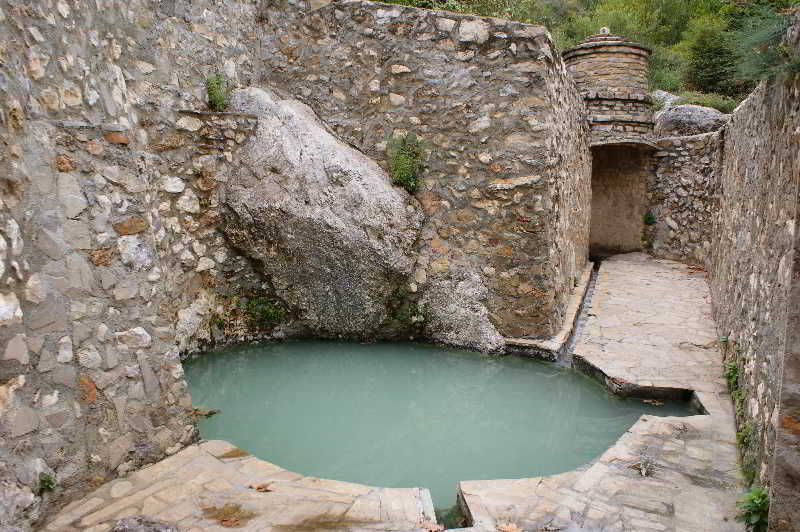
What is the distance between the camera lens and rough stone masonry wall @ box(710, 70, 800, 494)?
288 centimetres

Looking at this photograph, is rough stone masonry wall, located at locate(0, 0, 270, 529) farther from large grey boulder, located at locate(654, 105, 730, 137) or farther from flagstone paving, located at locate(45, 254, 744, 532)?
large grey boulder, located at locate(654, 105, 730, 137)

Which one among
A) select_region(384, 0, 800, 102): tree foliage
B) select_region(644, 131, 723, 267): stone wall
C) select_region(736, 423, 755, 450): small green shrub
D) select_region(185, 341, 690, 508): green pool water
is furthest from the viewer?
select_region(384, 0, 800, 102): tree foliage

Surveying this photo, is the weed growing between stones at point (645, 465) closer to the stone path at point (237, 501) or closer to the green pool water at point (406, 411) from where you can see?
the green pool water at point (406, 411)

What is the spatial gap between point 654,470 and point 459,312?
2.83 metres

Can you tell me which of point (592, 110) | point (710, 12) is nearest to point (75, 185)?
point (592, 110)

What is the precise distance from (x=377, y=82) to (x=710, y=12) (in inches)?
982

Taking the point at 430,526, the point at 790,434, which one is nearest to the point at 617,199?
the point at 790,434

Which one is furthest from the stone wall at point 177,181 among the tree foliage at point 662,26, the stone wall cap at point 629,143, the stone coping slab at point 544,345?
the tree foliage at point 662,26

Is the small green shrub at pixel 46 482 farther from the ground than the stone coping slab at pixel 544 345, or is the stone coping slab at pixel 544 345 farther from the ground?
the small green shrub at pixel 46 482

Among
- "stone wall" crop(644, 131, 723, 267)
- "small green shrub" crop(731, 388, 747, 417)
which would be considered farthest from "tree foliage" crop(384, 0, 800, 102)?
"small green shrub" crop(731, 388, 747, 417)

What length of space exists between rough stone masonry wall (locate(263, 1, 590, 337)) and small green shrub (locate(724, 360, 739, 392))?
5.52 ft

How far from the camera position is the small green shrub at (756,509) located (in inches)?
102

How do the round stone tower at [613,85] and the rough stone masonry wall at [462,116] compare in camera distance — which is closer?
the rough stone masonry wall at [462,116]

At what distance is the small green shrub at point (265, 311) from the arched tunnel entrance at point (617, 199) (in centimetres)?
794
